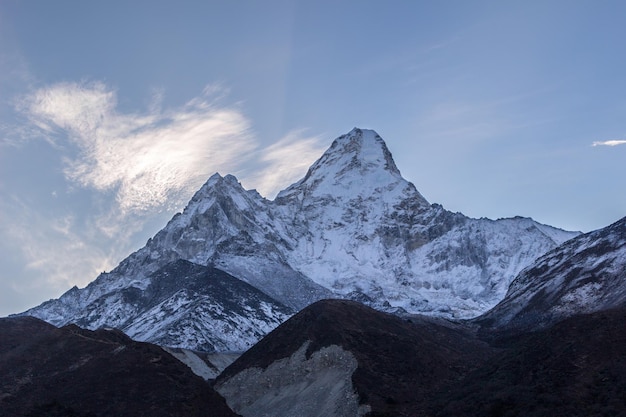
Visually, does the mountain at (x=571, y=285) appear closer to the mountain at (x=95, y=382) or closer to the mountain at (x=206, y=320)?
the mountain at (x=95, y=382)

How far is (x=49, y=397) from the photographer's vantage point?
197 ft

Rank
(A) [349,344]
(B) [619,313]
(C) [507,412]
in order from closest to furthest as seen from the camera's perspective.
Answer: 1. (C) [507,412]
2. (B) [619,313]
3. (A) [349,344]

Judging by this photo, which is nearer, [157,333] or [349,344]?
[349,344]

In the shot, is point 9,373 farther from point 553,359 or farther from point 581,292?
point 581,292

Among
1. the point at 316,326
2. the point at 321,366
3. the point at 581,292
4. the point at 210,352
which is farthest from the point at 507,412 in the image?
the point at 210,352

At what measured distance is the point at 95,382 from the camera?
62688 mm

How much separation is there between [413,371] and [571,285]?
5651cm

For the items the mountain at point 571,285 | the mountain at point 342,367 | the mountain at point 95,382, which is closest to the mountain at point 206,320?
the mountain at point 571,285

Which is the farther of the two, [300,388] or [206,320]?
[206,320]

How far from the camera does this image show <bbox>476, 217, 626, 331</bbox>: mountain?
105438mm

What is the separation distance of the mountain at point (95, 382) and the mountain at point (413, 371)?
982cm

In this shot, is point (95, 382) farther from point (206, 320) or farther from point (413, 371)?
point (206, 320)

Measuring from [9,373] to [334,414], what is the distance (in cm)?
3132

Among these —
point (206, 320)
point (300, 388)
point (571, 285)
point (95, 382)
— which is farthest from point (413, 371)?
point (206, 320)
